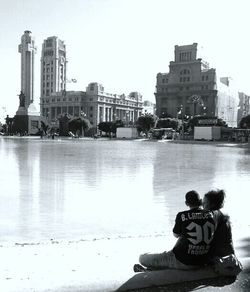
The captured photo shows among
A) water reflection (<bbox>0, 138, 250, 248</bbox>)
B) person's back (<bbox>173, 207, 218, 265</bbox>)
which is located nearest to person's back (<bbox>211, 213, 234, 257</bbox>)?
person's back (<bbox>173, 207, 218, 265</bbox>)

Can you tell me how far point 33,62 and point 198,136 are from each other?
432ft

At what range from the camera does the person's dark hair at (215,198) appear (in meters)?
5.01

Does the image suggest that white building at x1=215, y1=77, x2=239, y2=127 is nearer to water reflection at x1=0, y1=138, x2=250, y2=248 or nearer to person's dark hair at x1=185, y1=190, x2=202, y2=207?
water reflection at x1=0, y1=138, x2=250, y2=248

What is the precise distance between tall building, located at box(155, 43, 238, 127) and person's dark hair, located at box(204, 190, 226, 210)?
14271cm

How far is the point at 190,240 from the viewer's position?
488 centimetres

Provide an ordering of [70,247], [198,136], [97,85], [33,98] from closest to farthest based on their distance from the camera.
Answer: [70,247], [198,136], [97,85], [33,98]

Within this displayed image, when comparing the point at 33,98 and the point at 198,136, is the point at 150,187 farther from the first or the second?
the point at 33,98

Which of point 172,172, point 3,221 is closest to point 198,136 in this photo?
point 172,172

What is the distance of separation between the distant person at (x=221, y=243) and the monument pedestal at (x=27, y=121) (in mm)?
97963

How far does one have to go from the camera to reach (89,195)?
12.1 m

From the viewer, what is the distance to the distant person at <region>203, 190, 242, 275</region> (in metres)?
5.01

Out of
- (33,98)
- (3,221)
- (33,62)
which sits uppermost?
(33,62)

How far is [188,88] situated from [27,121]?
253ft

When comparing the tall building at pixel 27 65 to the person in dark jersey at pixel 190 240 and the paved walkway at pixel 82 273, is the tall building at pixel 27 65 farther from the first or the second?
the person in dark jersey at pixel 190 240
